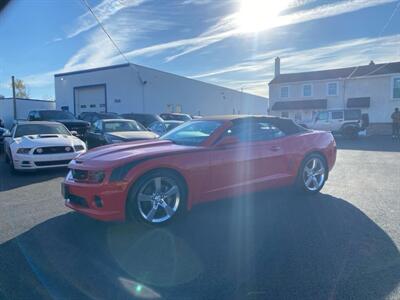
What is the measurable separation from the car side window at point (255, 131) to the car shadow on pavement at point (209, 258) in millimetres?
1244

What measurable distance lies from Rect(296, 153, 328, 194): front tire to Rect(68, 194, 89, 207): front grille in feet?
11.8

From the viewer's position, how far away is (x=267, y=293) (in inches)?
102

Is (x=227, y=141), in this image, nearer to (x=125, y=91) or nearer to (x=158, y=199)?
(x=158, y=199)

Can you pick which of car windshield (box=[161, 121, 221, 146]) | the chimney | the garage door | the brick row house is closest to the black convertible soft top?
car windshield (box=[161, 121, 221, 146])

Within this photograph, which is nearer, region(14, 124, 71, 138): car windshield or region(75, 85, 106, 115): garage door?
region(14, 124, 71, 138): car windshield

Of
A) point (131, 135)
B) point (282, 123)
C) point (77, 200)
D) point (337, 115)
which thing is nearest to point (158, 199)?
point (77, 200)

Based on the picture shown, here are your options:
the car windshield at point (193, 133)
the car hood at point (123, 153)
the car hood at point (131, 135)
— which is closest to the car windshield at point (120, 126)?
the car hood at point (131, 135)

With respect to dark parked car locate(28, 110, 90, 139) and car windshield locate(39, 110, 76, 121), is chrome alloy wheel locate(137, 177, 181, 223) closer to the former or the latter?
dark parked car locate(28, 110, 90, 139)

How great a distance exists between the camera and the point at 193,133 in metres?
5.02

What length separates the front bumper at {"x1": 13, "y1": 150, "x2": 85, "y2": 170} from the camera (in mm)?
7410

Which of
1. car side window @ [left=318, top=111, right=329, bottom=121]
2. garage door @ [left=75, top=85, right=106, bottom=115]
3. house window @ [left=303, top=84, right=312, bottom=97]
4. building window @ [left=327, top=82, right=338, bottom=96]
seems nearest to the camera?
car side window @ [left=318, top=111, right=329, bottom=121]

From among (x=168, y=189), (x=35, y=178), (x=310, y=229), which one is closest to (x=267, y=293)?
(x=310, y=229)

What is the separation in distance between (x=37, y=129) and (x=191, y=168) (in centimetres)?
671

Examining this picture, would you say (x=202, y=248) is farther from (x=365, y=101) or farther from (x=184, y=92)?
(x=184, y=92)
